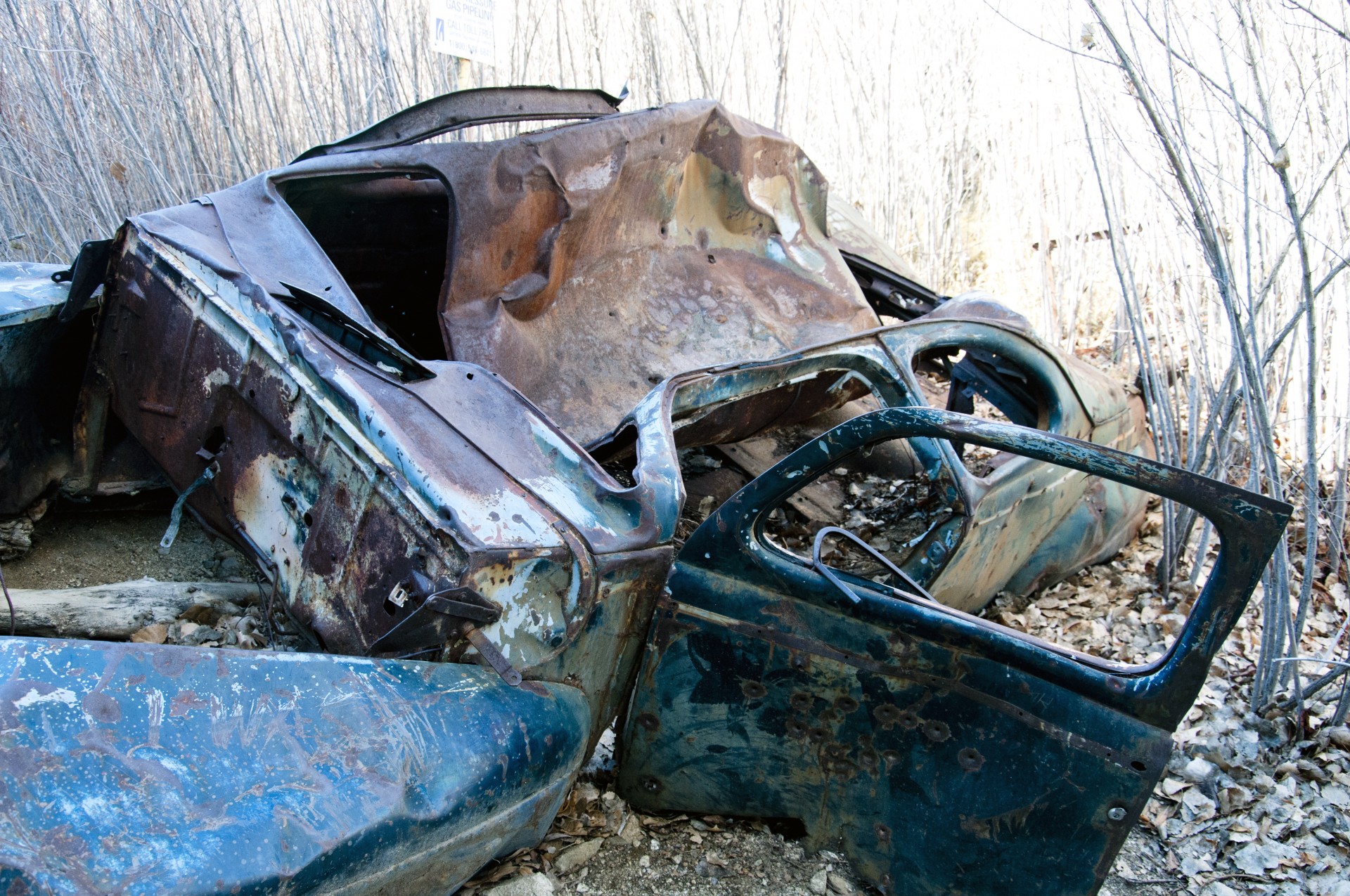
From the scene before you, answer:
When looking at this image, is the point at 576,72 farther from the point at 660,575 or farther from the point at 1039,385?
the point at 660,575

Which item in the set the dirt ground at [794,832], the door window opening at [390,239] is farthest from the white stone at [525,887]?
the door window opening at [390,239]

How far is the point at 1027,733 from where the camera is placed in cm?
199

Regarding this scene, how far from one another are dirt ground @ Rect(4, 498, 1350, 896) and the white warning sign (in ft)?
8.20

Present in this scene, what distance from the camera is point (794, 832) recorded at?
2.49 meters

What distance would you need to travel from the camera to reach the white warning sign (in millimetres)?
4418

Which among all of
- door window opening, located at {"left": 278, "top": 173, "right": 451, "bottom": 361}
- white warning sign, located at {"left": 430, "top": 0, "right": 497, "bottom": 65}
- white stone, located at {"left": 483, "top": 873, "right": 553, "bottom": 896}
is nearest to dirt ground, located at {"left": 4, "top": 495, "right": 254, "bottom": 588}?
door window opening, located at {"left": 278, "top": 173, "right": 451, "bottom": 361}

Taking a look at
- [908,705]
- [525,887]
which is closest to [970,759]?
[908,705]

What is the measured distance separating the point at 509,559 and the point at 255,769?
1.91 ft

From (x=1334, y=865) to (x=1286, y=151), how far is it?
6.47 feet

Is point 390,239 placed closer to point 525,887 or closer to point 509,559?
point 509,559

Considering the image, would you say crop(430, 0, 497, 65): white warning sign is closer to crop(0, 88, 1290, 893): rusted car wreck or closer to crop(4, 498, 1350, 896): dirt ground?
crop(0, 88, 1290, 893): rusted car wreck

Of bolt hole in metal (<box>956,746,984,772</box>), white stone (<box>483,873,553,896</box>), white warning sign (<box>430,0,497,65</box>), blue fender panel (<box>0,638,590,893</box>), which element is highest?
white warning sign (<box>430,0,497,65</box>)

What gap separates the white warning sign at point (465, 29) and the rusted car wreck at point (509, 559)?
147 cm

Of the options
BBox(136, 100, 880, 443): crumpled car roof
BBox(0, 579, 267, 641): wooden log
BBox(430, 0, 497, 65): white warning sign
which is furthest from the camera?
BBox(430, 0, 497, 65): white warning sign
